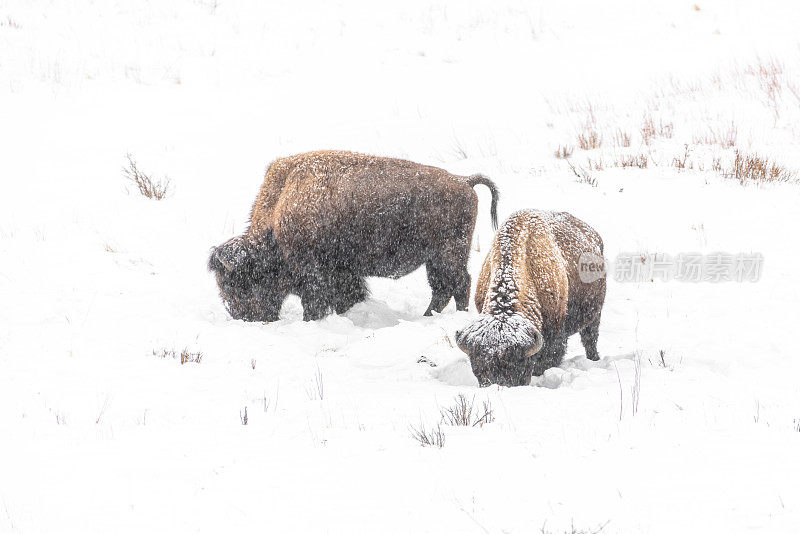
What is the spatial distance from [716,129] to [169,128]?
9.10m

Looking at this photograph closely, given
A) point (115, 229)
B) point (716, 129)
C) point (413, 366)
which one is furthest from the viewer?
point (716, 129)

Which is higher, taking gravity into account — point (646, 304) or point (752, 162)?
point (752, 162)

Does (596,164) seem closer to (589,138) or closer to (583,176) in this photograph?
(583,176)

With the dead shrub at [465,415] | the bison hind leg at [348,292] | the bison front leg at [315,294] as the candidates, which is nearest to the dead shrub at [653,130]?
the bison hind leg at [348,292]

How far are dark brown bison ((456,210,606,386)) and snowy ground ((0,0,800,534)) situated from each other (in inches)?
9.0

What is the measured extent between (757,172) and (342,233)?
18.8ft

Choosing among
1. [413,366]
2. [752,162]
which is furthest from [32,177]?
[752,162]

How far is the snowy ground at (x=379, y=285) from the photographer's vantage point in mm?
2758

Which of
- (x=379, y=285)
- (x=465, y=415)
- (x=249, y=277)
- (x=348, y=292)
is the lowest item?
(x=379, y=285)

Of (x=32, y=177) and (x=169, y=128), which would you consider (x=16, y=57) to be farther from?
(x=32, y=177)

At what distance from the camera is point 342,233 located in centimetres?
657

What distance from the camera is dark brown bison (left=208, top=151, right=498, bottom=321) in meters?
6.46

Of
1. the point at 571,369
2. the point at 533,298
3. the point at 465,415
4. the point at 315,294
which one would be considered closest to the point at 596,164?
the point at 315,294

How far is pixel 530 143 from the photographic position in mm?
10977
